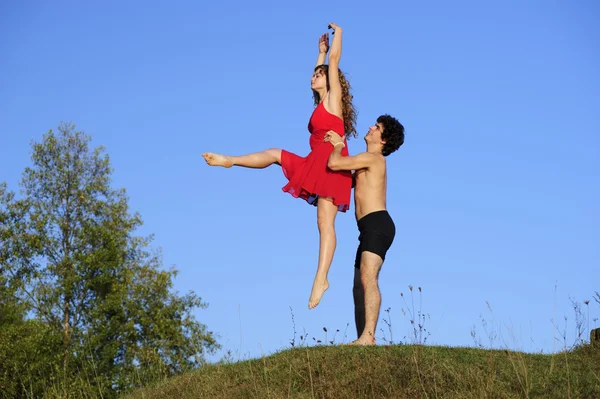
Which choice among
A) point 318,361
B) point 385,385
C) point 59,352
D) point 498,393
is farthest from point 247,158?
point 59,352

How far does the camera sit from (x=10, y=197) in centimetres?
2659

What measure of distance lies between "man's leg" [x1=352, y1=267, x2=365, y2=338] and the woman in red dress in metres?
0.46

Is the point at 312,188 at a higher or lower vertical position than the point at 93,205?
lower

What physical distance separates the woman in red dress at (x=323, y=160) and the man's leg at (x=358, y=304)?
0.46 metres

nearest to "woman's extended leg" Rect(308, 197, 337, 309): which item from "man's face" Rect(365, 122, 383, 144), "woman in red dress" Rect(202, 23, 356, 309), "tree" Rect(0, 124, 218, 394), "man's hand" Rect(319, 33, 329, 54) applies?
"woman in red dress" Rect(202, 23, 356, 309)

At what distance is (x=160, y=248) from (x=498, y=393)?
70.4ft

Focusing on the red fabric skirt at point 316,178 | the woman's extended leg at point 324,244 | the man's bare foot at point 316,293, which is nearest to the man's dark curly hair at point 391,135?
the red fabric skirt at point 316,178

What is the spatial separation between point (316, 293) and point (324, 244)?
66cm

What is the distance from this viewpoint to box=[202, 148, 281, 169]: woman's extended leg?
9648 millimetres

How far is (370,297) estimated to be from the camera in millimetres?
9461

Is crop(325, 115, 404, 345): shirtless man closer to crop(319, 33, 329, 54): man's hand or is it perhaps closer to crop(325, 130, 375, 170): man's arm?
crop(325, 130, 375, 170): man's arm

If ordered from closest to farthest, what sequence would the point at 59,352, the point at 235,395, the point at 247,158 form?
the point at 235,395 < the point at 247,158 < the point at 59,352

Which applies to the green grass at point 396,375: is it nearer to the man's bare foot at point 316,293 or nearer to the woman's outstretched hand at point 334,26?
the man's bare foot at point 316,293

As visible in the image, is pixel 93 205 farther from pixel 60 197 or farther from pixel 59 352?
pixel 59 352
